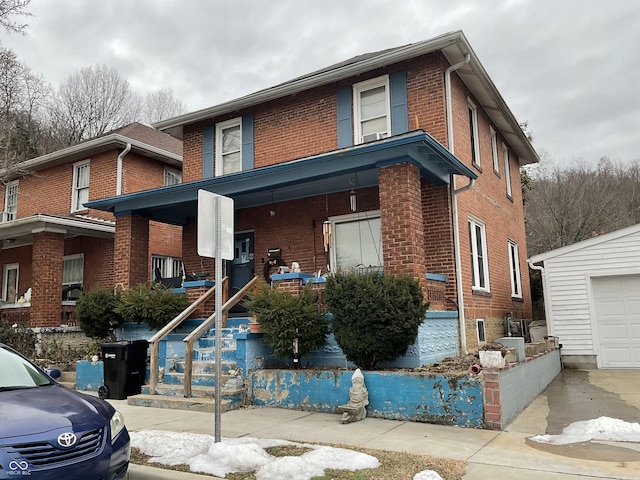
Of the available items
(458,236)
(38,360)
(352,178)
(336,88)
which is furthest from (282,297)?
(38,360)

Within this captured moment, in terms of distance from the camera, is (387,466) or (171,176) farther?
(171,176)

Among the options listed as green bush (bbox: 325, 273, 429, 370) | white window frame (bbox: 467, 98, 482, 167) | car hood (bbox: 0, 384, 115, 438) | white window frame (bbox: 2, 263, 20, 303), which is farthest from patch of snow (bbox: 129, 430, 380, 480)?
white window frame (bbox: 2, 263, 20, 303)

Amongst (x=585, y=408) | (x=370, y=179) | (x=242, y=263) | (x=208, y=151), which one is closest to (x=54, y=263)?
(x=208, y=151)

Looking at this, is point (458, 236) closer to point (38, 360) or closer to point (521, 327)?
point (521, 327)

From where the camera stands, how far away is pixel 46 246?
14.3 meters

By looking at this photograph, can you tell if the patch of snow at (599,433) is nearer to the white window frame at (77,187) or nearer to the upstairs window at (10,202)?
the white window frame at (77,187)

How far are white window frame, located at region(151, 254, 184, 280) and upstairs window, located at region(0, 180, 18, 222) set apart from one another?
6.94 meters

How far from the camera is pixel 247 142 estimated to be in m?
13.2

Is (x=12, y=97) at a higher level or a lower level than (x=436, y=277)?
higher

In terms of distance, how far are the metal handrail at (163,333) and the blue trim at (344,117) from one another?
4062mm

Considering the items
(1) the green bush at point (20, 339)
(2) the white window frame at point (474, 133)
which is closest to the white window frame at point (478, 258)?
(2) the white window frame at point (474, 133)

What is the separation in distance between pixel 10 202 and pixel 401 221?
17.0 metres

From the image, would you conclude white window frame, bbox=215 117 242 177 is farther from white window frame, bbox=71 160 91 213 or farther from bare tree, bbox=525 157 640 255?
bare tree, bbox=525 157 640 255

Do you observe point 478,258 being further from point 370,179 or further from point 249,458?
point 249,458
